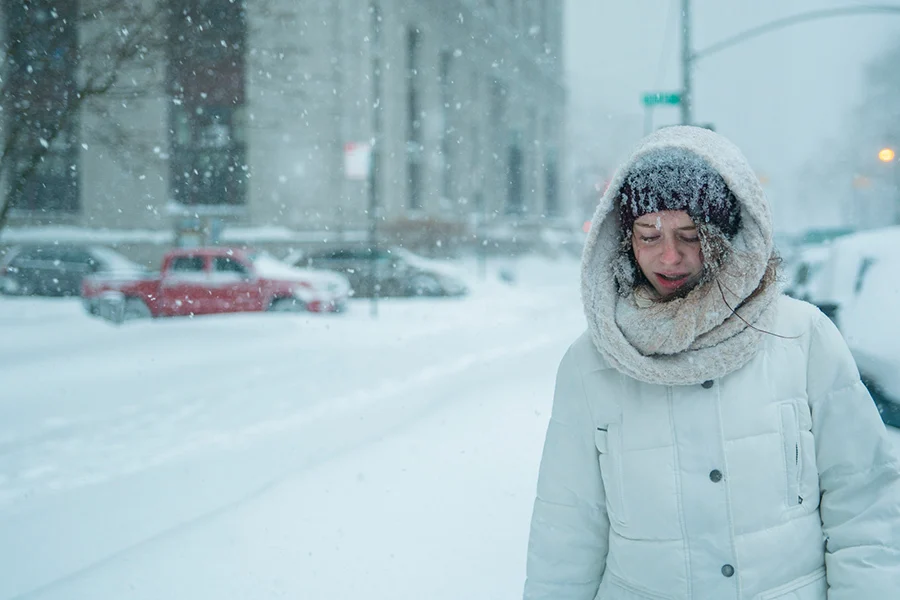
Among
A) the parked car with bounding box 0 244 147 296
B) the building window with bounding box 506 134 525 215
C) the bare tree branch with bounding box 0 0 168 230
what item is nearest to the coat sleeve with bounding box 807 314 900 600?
the bare tree branch with bounding box 0 0 168 230

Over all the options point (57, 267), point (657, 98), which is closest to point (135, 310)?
point (57, 267)

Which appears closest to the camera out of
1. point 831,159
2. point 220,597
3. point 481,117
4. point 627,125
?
point 220,597

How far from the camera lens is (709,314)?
1.50 m

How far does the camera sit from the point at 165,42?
19.5ft

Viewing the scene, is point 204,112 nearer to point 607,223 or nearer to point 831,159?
point 607,223

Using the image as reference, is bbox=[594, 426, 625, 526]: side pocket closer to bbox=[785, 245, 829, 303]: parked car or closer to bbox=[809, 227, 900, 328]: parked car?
bbox=[809, 227, 900, 328]: parked car

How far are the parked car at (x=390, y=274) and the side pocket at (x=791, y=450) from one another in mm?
16145

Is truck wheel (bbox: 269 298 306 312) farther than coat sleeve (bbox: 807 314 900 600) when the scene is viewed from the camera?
Yes

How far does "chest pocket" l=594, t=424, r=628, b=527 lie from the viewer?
1535 millimetres

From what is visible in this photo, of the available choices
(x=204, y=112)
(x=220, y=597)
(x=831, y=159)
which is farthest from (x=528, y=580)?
(x=831, y=159)

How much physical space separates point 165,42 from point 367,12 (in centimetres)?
1891

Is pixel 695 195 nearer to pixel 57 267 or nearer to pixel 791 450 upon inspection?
pixel 791 450

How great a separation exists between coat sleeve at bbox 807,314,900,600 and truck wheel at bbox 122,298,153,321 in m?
14.0

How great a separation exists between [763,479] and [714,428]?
0.14 m
